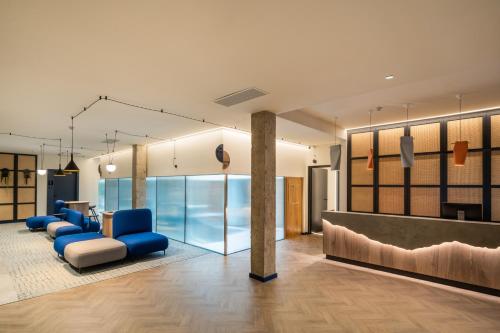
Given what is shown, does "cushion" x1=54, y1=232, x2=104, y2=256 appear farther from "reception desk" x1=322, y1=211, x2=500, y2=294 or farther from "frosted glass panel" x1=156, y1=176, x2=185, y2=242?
"reception desk" x1=322, y1=211, x2=500, y2=294

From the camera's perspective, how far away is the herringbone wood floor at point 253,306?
318 centimetres

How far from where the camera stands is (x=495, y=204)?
16.7 feet

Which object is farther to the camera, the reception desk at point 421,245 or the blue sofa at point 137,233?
the blue sofa at point 137,233

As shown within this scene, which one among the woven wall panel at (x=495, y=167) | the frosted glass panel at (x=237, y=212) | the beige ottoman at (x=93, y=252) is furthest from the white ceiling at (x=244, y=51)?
the beige ottoman at (x=93, y=252)

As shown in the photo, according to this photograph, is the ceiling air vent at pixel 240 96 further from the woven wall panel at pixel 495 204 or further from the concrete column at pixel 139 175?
the concrete column at pixel 139 175

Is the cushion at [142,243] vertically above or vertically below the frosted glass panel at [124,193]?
below

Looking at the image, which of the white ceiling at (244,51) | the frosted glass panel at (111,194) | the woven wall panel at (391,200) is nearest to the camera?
the white ceiling at (244,51)

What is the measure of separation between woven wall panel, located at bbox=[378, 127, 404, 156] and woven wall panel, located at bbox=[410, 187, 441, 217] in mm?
1027

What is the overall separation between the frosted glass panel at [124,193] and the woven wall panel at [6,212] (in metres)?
4.42

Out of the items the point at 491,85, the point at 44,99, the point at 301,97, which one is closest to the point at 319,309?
the point at 301,97

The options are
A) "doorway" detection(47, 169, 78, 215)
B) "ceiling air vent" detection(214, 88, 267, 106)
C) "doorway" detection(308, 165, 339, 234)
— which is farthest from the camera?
"doorway" detection(47, 169, 78, 215)

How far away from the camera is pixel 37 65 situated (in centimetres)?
301

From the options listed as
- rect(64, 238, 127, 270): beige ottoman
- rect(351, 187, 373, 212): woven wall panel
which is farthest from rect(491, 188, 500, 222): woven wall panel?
rect(64, 238, 127, 270): beige ottoman

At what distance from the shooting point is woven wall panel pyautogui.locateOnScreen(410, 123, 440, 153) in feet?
19.1
